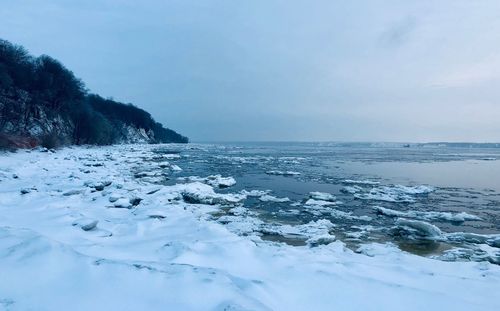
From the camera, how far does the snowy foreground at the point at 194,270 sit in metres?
3.44

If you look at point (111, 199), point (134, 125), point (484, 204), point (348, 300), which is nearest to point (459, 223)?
point (484, 204)

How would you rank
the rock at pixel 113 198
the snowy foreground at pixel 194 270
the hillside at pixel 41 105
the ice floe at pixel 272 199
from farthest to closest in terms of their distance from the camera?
the hillside at pixel 41 105 < the ice floe at pixel 272 199 < the rock at pixel 113 198 < the snowy foreground at pixel 194 270

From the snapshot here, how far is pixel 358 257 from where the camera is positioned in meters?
5.96

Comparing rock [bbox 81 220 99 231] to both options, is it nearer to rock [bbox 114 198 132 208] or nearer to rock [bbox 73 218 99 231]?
rock [bbox 73 218 99 231]

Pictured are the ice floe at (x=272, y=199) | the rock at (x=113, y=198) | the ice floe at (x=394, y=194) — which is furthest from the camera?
the ice floe at (x=394, y=194)

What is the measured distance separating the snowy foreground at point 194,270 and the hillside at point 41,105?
20883mm

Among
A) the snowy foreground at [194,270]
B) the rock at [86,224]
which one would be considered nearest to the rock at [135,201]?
the snowy foreground at [194,270]

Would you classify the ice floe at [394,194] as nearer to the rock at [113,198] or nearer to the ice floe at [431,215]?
the ice floe at [431,215]

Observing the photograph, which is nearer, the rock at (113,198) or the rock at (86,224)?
the rock at (86,224)

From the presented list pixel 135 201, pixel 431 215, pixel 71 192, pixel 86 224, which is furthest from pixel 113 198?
pixel 431 215

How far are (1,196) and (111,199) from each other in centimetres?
278

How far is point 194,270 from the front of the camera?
13.4 ft

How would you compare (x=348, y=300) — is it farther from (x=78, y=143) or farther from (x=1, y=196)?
(x=78, y=143)

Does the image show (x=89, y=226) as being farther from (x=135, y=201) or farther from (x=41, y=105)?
(x=41, y=105)
